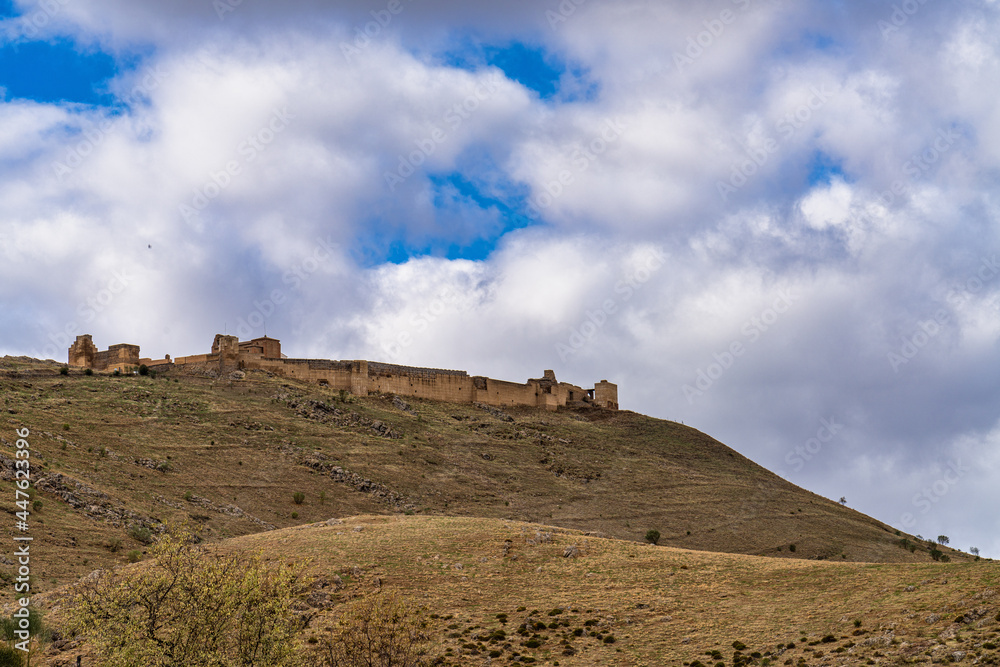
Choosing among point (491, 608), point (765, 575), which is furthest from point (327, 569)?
point (765, 575)

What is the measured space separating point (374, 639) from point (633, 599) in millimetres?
8592

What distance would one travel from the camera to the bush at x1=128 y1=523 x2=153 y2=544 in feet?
133

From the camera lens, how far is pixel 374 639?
83.2 ft

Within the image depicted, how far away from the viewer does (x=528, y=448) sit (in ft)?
226

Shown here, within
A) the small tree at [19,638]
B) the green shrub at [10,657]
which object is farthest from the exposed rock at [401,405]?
the green shrub at [10,657]

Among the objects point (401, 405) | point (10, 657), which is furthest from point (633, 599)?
point (401, 405)

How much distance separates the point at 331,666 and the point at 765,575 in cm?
1424

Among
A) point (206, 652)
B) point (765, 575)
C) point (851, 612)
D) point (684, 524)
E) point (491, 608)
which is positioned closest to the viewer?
point (206, 652)

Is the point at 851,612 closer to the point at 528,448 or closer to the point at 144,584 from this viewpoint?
the point at 144,584

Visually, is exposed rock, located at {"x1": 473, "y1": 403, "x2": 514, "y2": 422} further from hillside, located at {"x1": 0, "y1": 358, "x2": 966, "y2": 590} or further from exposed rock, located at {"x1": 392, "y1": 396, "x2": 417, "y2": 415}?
exposed rock, located at {"x1": 392, "y1": 396, "x2": 417, "y2": 415}

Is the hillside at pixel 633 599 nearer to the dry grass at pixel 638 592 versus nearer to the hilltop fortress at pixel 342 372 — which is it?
the dry grass at pixel 638 592

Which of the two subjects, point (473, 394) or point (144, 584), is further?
point (473, 394)

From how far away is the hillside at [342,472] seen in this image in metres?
45.6

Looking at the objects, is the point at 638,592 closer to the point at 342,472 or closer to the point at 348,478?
the point at 348,478
